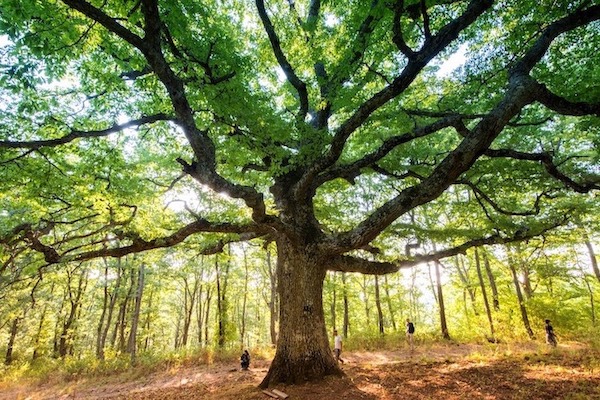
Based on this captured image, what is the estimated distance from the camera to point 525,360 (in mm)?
8297

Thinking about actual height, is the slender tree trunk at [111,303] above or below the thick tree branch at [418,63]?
below

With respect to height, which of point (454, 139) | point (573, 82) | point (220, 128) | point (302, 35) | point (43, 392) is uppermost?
point (302, 35)

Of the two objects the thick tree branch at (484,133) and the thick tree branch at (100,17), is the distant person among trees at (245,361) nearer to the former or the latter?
the thick tree branch at (484,133)

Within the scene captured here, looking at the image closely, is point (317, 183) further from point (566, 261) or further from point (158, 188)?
point (566, 261)

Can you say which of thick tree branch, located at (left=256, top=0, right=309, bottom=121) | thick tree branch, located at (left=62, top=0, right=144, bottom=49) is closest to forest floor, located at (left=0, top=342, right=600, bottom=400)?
thick tree branch, located at (left=256, top=0, right=309, bottom=121)

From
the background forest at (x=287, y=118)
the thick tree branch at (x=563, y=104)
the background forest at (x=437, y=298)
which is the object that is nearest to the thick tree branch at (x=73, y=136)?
the background forest at (x=287, y=118)

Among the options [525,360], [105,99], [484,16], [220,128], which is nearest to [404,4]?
[484,16]

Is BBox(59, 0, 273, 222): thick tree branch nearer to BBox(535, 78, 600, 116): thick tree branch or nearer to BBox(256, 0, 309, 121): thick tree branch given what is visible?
BBox(256, 0, 309, 121): thick tree branch

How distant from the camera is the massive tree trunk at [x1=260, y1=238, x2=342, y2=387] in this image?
727 centimetres

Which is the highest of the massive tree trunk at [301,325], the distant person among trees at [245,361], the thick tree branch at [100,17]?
the thick tree branch at [100,17]

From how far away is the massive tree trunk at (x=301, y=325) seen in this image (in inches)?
286

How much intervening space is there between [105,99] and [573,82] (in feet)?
33.9

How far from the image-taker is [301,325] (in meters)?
7.51

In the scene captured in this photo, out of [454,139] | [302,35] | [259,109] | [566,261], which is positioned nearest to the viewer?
[259,109]
